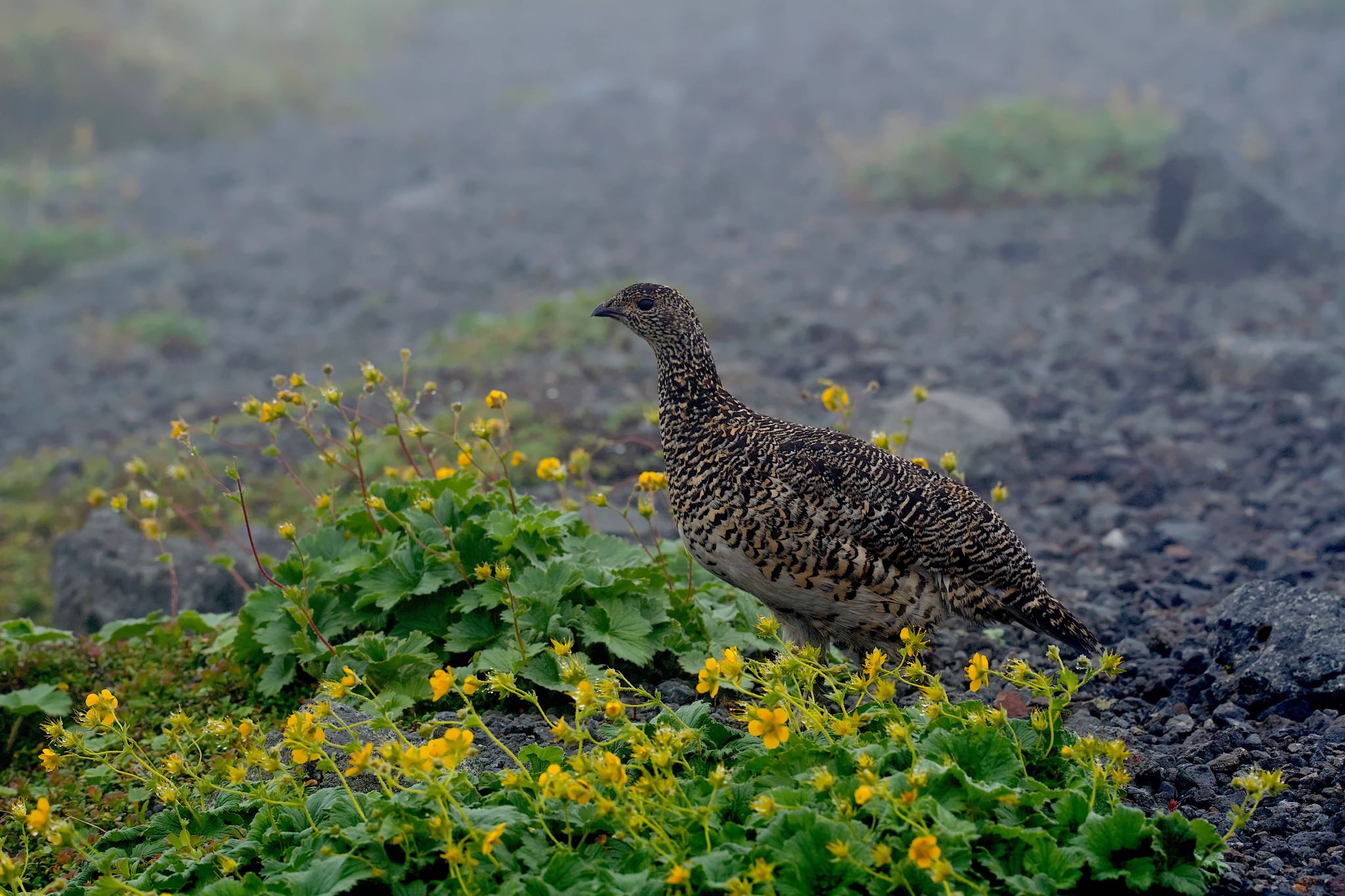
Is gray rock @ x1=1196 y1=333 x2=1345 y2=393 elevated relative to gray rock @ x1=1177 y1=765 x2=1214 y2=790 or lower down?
elevated

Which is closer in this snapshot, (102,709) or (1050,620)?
(102,709)

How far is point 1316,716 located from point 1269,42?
52.8ft

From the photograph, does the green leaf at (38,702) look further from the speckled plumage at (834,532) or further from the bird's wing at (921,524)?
the bird's wing at (921,524)

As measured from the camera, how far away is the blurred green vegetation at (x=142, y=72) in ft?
57.8

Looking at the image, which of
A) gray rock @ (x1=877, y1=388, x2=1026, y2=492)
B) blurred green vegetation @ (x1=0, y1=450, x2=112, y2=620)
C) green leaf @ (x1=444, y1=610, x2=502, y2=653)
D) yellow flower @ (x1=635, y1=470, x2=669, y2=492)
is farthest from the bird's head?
blurred green vegetation @ (x1=0, y1=450, x2=112, y2=620)

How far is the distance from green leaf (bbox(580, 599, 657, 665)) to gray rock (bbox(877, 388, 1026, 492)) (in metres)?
3.62

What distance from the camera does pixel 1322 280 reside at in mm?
11422

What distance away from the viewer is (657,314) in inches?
212

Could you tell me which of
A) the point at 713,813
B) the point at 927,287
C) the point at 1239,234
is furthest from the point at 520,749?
the point at 1239,234

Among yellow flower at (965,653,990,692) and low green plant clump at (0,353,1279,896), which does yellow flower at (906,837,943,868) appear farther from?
yellow flower at (965,653,990,692)

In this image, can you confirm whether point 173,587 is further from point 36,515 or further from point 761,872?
point 761,872

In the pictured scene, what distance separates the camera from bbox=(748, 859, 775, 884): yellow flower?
312cm

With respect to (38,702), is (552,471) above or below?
above

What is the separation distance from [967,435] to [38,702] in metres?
5.81
